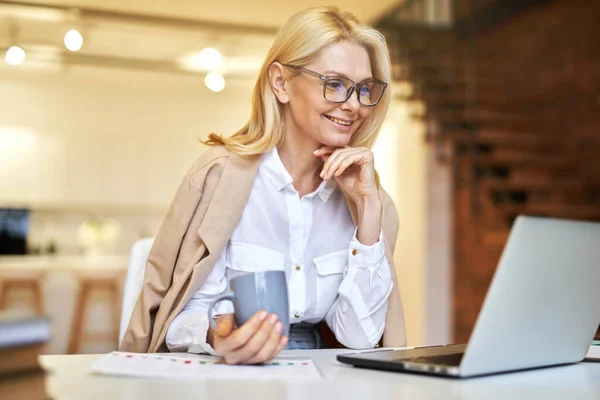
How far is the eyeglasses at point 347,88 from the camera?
4.72ft

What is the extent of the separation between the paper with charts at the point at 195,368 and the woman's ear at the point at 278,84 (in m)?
0.70

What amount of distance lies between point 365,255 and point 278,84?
41cm

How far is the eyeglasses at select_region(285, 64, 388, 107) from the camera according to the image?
1.44 m

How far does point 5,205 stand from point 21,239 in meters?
0.44

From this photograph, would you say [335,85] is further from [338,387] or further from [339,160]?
[338,387]

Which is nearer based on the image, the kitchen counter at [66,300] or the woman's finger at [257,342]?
the woman's finger at [257,342]

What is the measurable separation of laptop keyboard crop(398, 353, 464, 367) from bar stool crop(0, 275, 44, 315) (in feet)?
17.1

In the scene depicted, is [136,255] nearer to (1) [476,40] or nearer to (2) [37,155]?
(1) [476,40]

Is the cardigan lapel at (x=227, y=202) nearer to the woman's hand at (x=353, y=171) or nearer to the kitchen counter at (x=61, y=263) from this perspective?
the woman's hand at (x=353, y=171)

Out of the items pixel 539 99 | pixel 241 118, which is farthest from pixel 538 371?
pixel 241 118

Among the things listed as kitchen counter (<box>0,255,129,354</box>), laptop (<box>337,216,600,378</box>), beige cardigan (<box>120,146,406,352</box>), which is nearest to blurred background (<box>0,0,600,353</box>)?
kitchen counter (<box>0,255,129,354</box>)

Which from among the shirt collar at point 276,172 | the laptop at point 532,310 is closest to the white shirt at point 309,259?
the shirt collar at point 276,172

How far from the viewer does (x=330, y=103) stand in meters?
1.47

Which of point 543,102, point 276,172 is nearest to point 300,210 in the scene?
point 276,172
